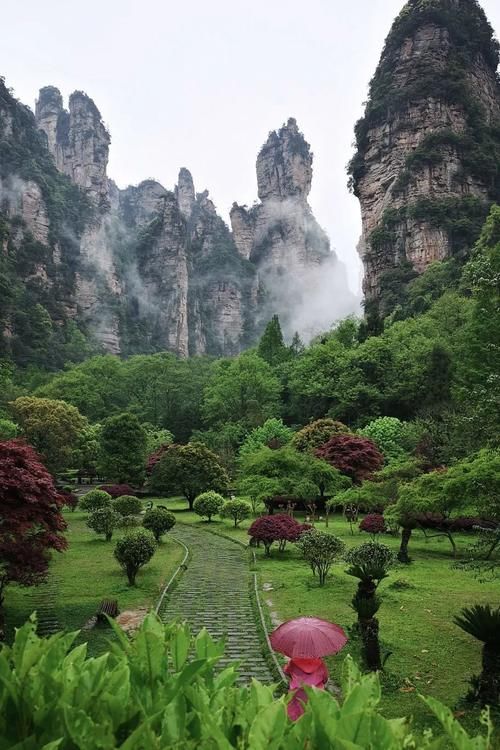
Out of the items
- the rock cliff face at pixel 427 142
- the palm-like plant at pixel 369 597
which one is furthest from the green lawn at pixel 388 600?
the rock cliff face at pixel 427 142

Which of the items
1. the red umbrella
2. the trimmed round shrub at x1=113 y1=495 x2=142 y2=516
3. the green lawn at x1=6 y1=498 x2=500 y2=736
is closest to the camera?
the red umbrella

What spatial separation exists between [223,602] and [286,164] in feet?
371

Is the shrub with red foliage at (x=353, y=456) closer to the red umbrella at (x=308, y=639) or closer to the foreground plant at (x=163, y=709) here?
the red umbrella at (x=308, y=639)

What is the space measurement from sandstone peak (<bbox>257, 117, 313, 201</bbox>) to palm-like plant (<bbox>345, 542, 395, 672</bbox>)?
109 meters

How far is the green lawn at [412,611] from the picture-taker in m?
7.38

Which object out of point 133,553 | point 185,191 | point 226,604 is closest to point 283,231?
point 185,191

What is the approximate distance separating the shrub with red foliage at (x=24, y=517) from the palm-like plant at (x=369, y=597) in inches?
216

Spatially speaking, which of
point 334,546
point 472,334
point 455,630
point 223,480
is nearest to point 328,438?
point 223,480

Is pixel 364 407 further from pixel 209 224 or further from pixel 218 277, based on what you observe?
pixel 209 224

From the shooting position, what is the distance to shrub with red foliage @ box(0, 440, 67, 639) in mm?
9258

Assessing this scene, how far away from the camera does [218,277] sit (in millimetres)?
112625

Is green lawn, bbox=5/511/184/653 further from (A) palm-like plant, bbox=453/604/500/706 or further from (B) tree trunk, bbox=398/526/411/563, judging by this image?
(B) tree trunk, bbox=398/526/411/563

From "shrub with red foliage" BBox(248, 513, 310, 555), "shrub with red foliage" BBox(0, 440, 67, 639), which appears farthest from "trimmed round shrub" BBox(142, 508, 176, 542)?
"shrub with red foliage" BBox(0, 440, 67, 639)

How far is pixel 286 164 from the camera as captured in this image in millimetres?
113500
